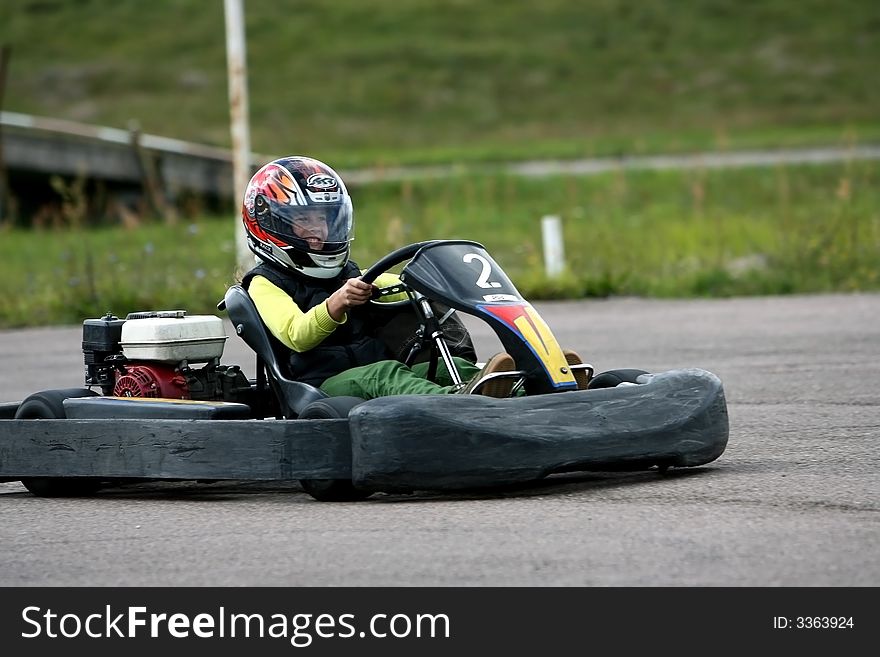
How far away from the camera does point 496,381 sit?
5410 millimetres

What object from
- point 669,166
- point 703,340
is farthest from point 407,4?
point 703,340

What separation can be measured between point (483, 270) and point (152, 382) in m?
1.43

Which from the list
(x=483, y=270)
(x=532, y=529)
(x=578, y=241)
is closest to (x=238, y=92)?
(x=578, y=241)

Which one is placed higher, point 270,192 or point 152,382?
point 270,192

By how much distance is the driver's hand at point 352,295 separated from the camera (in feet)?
18.4

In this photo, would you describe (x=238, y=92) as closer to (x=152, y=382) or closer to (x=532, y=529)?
(x=152, y=382)

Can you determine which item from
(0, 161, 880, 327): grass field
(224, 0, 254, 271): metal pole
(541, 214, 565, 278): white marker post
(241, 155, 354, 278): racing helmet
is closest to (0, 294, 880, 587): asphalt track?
(241, 155, 354, 278): racing helmet

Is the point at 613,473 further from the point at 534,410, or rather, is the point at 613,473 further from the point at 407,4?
the point at 407,4

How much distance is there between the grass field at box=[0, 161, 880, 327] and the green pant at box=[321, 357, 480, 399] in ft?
13.4

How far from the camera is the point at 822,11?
140ft

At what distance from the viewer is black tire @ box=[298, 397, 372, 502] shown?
5.36m

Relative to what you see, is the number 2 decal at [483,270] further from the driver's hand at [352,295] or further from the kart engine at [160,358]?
the kart engine at [160,358]

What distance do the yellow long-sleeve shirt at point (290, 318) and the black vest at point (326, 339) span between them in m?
0.06
